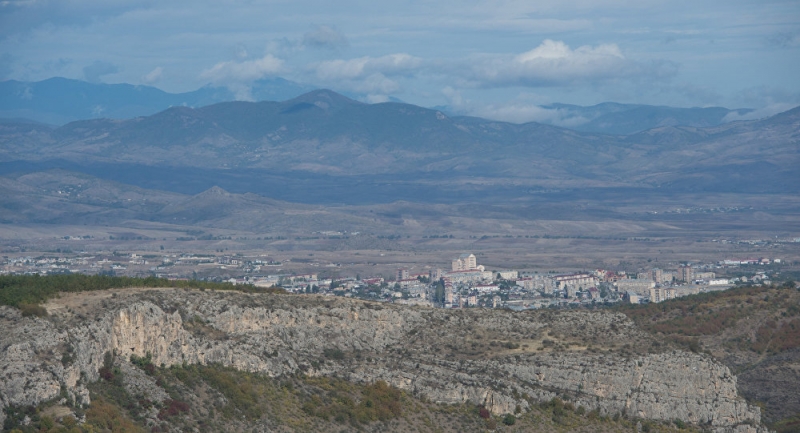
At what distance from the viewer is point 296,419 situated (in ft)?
148

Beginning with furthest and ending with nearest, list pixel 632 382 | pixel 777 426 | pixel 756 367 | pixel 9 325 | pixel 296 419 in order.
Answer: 1. pixel 756 367
2. pixel 777 426
3. pixel 632 382
4. pixel 296 419
5. pixel 9 325

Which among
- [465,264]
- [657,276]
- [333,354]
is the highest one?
[465,264]

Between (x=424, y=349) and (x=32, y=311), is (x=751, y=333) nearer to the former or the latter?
(x=424, y=349)

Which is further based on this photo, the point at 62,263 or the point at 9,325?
the point at 62,263

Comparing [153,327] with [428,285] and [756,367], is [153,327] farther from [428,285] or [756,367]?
[428,285]

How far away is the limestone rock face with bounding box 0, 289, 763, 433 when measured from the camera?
45500 mm

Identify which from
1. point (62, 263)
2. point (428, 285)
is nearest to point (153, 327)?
point (428, 285)

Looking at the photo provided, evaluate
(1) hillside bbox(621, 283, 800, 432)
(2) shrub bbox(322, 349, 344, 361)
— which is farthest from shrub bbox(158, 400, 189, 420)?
(1) hillside bbox(621, 283, 800, 432)

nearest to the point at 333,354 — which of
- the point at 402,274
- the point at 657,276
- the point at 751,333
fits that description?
the point at 751,333

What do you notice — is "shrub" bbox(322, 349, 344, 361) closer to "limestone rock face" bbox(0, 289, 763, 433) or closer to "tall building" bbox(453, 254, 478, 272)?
"limestone rock face" bbox(0, 289, 763, 433)

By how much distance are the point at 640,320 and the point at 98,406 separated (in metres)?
43.1

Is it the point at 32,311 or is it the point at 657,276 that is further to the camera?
the point at 657,276

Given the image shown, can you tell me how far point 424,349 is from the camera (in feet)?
182

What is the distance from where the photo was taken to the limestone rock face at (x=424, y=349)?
45.5m
